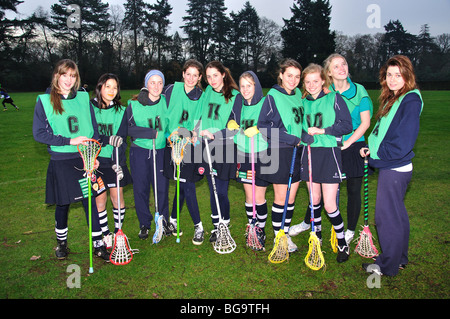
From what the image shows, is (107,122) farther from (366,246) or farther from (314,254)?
(366,246)

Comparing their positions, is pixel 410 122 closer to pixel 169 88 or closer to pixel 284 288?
pixel 284 288

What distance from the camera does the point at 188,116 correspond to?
14.8 feet

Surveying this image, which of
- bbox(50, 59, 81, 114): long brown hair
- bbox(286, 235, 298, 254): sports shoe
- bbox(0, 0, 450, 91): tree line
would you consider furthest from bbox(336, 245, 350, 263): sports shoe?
bbox(0, 0, 450, 91): tree line

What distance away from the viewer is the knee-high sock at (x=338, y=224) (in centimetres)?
396

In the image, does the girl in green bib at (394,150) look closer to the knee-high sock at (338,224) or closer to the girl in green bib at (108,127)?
the knee-high sock at (338,224)

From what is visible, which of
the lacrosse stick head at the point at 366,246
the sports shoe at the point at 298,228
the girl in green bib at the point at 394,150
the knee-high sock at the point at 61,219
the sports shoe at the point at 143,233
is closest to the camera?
the girl in green bib at the point at 394,150

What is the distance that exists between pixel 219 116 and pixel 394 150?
6.53 feet

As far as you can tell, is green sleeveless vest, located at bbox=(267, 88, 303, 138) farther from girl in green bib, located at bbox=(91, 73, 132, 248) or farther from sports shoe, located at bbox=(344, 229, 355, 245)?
girl in green bib, located at bbox=(91, 73, 132, 248)

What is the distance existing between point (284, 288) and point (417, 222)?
276cm

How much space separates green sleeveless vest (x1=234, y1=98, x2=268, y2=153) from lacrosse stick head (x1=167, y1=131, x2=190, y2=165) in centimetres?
66

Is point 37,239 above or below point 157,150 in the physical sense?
below

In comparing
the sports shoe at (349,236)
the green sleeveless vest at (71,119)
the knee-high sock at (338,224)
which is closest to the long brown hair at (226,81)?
the green sleeveless vest at (71,119)
